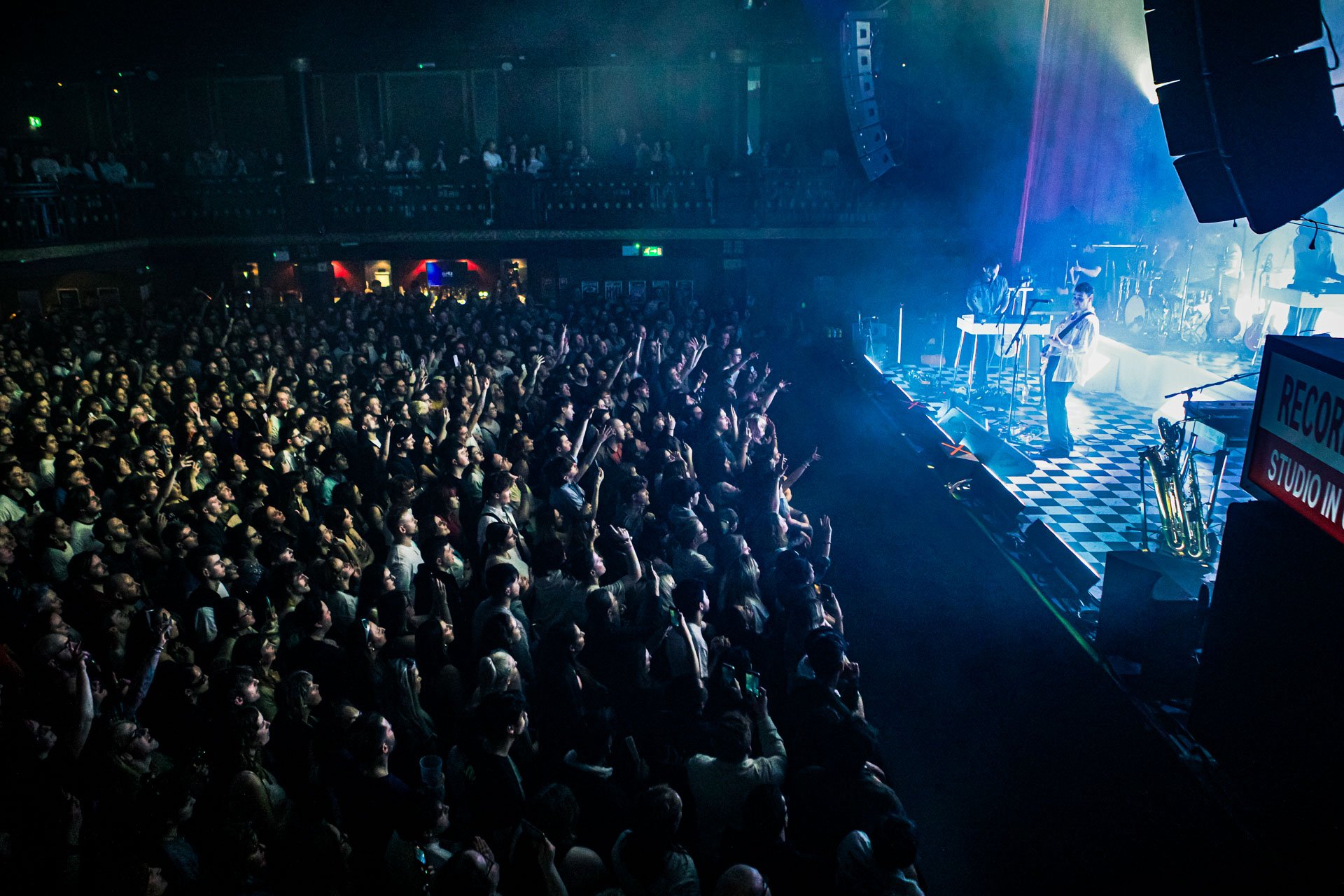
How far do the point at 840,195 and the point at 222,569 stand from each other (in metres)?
13.5

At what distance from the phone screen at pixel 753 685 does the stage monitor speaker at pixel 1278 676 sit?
2.36 meters

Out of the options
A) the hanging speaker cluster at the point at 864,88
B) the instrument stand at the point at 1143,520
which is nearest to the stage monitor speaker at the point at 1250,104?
the instrument stand at the point at 1143,520

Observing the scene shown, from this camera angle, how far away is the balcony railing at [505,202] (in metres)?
15.4

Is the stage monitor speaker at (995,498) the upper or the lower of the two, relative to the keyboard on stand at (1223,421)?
lower

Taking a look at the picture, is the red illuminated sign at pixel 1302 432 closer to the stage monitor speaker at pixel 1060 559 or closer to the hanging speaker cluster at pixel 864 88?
the stage monitor speaker at pixel 1060 559

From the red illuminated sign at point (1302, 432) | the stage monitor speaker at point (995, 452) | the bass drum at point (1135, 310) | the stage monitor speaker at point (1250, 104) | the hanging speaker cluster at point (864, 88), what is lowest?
the stage monitor speaker at point (995, 452)

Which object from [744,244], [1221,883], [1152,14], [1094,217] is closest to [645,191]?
[744,244]

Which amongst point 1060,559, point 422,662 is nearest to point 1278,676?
point 1060,559

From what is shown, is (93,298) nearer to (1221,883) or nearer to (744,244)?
(744,244)

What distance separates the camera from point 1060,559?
256 inches

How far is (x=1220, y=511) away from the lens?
771 cm

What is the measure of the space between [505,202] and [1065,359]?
34.4 ft

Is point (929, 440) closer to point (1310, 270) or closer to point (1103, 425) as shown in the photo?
point (1103, 425)

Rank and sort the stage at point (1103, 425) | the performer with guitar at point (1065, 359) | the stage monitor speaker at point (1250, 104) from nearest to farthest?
1. the stage monitor speaker at point (1250, 104)
2. the stage at point (1103, 425)
3. the performer with guitar at point (1065, 359)
